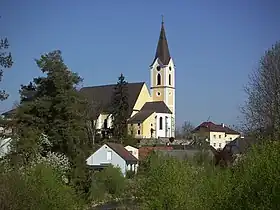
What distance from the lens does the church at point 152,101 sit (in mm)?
87250

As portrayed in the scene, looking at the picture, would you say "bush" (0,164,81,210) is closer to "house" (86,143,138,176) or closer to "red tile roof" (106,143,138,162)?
"house" (86,143,138,176)

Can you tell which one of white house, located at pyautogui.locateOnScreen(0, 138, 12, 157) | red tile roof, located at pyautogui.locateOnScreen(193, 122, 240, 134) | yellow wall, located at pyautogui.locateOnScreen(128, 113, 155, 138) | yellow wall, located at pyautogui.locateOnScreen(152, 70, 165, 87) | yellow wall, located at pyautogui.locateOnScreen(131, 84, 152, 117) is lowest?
white house, located at pyautogui.locateOnScreen(0, 138, 12, 157)

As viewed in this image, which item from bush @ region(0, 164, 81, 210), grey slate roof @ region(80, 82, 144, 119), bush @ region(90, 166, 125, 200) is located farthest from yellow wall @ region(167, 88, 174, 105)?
bush @ region(0, 164, 81, 210)

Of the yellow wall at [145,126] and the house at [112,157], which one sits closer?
the house at [112,157]

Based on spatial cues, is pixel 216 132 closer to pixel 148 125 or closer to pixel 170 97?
pixel 170 97

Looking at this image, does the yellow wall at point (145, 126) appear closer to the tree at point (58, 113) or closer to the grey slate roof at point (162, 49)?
the grey slate roof at point (162, 49)

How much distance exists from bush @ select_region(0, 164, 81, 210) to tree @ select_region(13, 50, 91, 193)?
16371mm

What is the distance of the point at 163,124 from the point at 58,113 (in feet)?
182

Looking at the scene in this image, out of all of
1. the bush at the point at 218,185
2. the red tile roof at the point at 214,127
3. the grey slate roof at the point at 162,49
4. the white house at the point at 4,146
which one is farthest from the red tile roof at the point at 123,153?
the grey slate roof at the point at 162,49

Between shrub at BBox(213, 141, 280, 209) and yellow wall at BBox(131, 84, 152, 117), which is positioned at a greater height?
Answer: yellow wall at BBox(131, 84, 152, 117)

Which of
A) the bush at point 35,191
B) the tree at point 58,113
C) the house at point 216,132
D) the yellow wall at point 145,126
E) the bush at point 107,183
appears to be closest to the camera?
the bush at point 35,191

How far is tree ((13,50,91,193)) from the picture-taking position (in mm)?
35500

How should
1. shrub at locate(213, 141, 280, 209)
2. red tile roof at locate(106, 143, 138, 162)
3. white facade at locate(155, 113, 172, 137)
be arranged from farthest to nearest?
white facade at locate(155, 113, 172, 137)
red tile roof at locate(106, 143, 138, 162)
shrub at locate(213, 141, 280, 209)

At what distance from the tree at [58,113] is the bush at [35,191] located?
16.4 m
